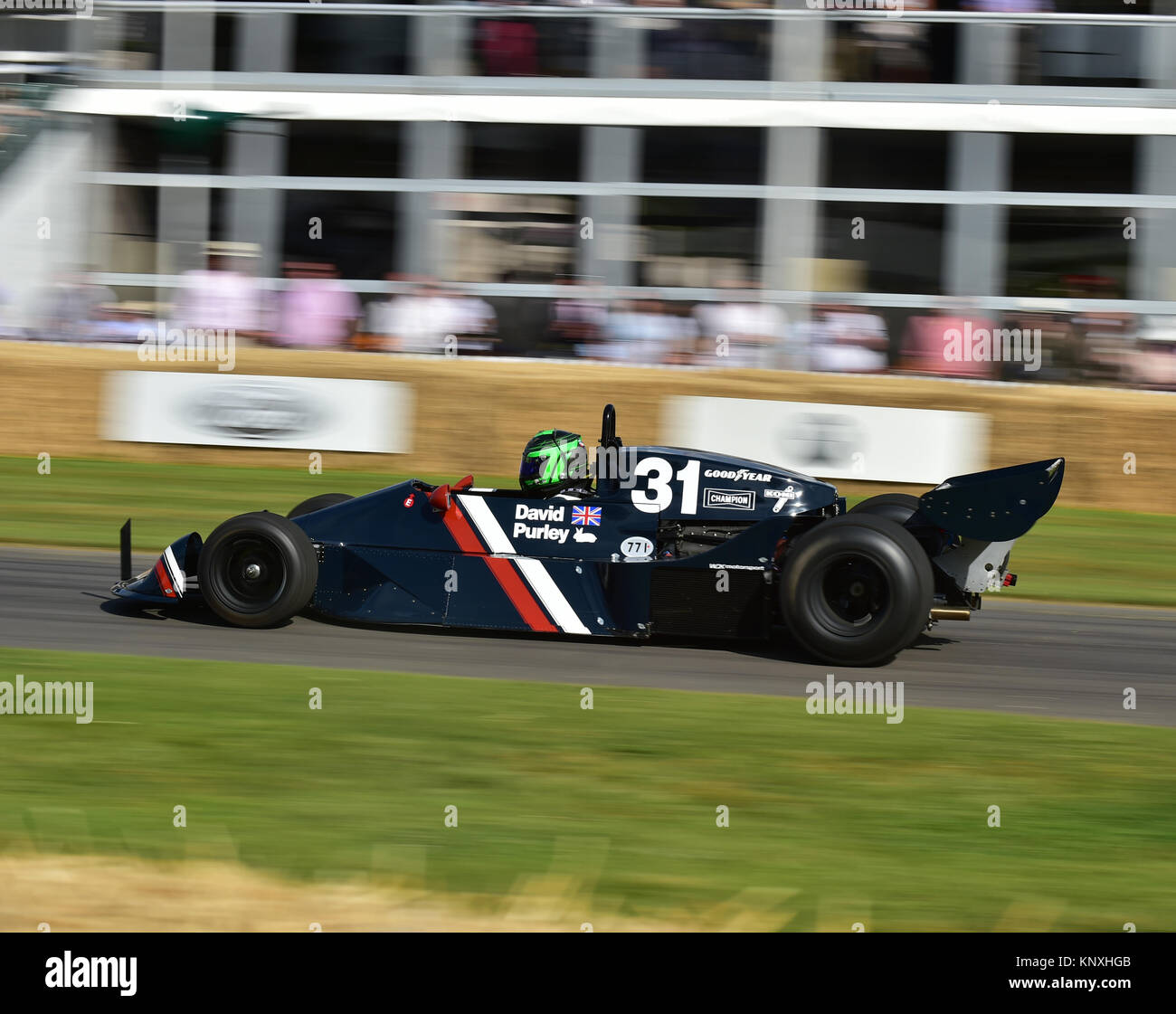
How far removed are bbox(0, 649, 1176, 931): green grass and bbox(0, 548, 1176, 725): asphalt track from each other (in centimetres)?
35

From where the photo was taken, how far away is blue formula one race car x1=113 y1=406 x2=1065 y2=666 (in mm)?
7848

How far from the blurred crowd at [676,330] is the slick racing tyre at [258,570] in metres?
7.55

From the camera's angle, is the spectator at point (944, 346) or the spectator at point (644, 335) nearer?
the spectator at point (944, 346)

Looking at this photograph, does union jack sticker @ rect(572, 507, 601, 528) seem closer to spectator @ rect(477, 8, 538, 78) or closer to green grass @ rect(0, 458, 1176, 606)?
green grass @ rect(0, 458, 1176, 606)

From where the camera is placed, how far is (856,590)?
7.84 meters

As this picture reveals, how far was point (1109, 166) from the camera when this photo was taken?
669 inches

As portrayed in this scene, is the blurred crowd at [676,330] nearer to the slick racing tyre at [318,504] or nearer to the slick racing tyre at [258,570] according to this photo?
the slick racing tyre at [318,504]

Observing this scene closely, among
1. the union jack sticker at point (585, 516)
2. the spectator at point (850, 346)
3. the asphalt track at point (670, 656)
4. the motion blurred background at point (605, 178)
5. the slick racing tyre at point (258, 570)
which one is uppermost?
A: the motion blurred background at point (605, 178)

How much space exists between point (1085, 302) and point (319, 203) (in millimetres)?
9551

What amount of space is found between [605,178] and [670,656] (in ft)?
36.1

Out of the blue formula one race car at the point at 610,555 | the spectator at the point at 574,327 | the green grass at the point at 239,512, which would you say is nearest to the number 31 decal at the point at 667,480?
the blue formula one race car at the point at 610,555

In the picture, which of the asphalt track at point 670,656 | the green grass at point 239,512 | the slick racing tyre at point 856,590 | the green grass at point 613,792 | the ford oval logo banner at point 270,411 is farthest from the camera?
the ford oval logo banner at point 270,411

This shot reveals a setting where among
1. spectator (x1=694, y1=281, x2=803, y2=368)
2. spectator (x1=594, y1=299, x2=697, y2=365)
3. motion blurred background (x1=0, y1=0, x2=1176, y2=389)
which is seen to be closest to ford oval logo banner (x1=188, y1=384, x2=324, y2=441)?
motion blurred background (x1=0, y1=0, x2=1176, y2=389)

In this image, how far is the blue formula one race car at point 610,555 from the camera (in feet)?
25.7
